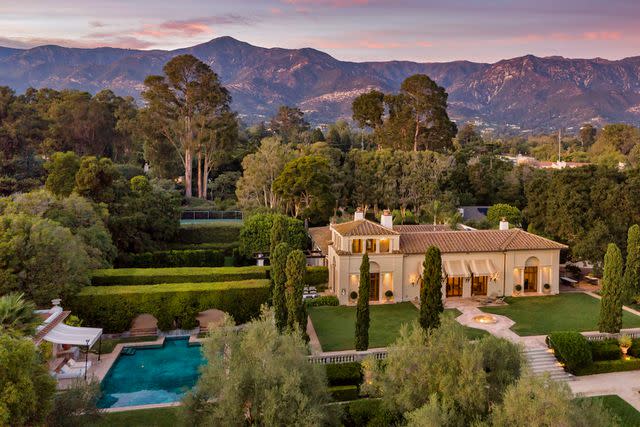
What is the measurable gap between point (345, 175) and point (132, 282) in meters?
A: 31.2

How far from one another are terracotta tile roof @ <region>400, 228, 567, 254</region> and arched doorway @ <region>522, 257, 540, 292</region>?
1410 millimetres

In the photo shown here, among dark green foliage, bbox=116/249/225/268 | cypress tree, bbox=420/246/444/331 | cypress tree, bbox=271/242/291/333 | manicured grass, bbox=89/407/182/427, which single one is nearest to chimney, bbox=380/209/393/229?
cypress tree, bbox=420/246/444/331

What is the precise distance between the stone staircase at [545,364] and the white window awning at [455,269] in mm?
8643

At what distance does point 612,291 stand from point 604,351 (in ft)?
10.5

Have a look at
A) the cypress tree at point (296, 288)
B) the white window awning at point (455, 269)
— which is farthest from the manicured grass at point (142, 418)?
the white window awning at point (455, 269)

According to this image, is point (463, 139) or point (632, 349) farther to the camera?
point (463, 139)

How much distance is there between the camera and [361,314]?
25.3 meters

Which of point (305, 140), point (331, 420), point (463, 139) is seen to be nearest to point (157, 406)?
point (331, 420)

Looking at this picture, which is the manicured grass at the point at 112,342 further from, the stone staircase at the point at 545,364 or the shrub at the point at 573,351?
the shrub at the point at 573,351

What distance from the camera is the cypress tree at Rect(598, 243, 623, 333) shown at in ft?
89.4

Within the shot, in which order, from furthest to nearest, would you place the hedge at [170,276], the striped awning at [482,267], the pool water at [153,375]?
the striped awning at [482,267], the hedge at [170,276], the pool water at [153,375]

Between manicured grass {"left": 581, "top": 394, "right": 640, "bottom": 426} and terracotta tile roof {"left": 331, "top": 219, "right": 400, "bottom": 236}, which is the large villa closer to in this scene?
terracotta tile roof {"left": 331, "top": 219, "right": 400, "bottom": 236}

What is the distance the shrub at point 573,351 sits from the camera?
2533 cm

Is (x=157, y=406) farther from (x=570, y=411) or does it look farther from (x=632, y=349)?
(x=632, y=349)
